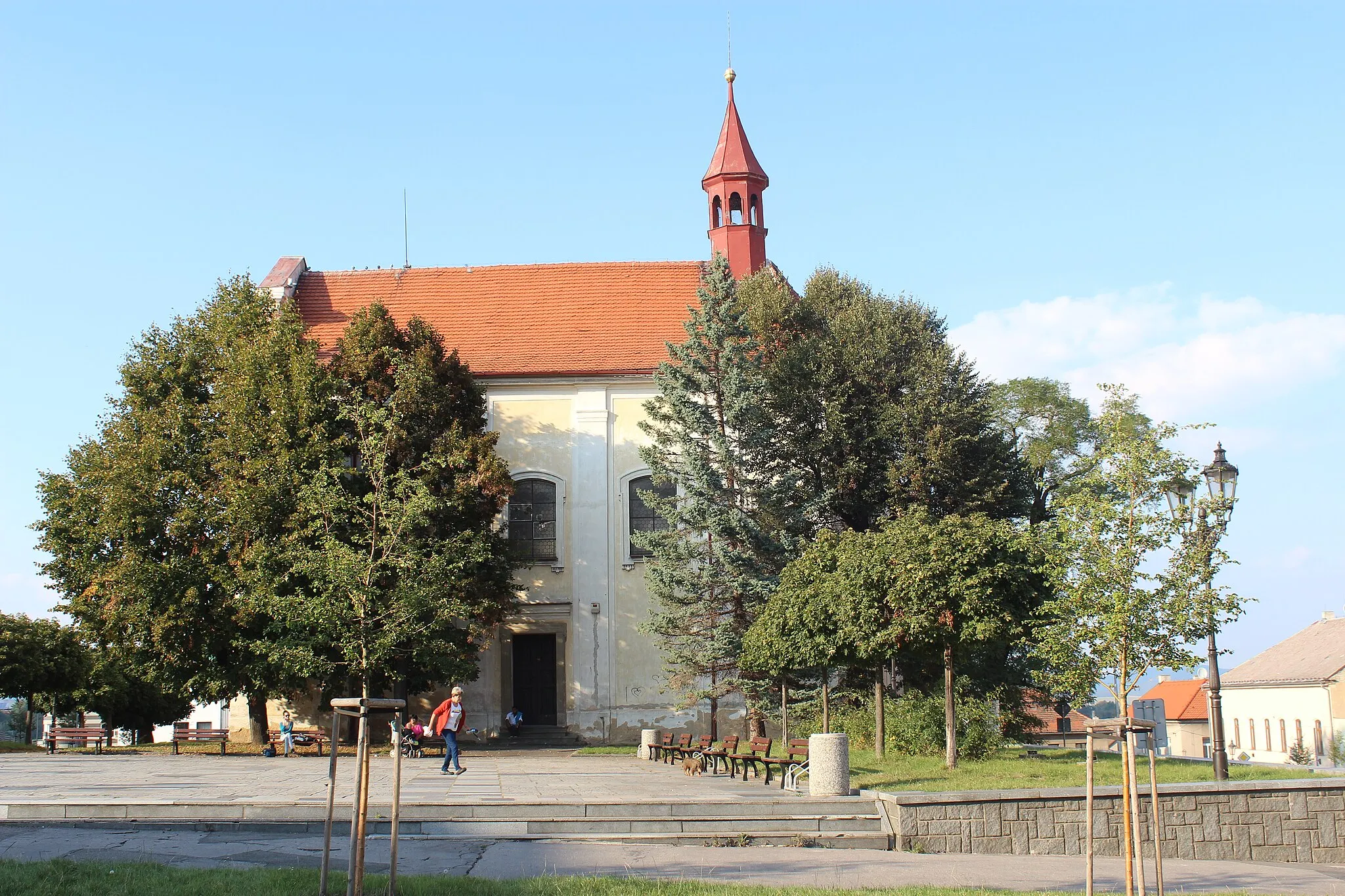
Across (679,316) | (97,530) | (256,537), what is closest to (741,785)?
(256,537)

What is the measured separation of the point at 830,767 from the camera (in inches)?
605

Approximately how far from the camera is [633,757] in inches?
1034

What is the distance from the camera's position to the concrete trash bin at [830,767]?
15.4 metres

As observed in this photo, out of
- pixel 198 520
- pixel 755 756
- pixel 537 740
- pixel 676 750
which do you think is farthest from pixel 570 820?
pixel 537 740

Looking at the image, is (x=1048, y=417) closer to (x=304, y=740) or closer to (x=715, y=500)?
(x=715, y=500)

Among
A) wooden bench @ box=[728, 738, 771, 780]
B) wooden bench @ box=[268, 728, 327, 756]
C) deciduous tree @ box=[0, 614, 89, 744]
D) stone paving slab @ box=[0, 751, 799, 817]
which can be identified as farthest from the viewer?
deciduous tree @ box=[0, 614, 89, 744]

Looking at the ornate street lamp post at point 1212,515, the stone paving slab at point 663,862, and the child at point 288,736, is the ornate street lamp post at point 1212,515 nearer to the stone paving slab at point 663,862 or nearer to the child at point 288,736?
the stone paving slab at point 663,862

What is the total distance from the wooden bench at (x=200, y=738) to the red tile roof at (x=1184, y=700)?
46044 mm

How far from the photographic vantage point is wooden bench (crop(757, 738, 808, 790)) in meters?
17.3

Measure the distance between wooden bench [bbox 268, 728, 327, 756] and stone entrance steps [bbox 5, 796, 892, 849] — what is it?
13.5 meters

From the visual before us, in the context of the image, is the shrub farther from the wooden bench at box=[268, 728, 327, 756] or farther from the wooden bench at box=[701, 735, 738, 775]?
the wooden bench at box=[268, 728, 327, 756]

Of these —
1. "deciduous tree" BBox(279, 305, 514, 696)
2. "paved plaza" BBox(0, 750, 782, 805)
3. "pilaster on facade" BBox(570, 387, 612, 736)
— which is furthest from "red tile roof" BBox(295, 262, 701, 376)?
"paved plaza" BBox(0, 750, 782, 805)

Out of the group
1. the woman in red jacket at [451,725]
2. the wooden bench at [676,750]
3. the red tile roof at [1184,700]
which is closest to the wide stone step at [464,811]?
the woman in red jacket at [451,725]

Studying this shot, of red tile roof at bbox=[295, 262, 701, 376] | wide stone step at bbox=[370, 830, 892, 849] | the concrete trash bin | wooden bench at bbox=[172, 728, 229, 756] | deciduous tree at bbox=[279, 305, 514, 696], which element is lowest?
wooden bench at bbox=[172, 728, 229, 756]
